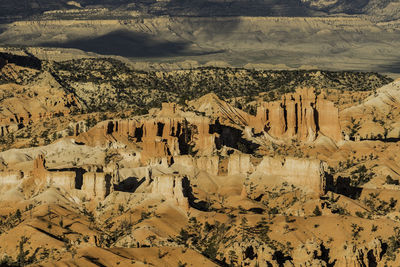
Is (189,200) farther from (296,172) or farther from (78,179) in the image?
(78,179)

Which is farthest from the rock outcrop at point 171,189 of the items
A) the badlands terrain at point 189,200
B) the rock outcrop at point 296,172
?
the rock outcrop at point 296,172


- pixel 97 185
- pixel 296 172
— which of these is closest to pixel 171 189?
pixel 97 185

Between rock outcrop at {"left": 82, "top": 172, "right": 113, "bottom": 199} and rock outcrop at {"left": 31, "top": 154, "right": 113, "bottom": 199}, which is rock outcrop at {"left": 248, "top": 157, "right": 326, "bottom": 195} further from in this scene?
rock outcrop at {"left": 31, "top": 154, "right": 113, "bottom": 199}

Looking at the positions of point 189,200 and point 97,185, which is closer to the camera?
point 189,200

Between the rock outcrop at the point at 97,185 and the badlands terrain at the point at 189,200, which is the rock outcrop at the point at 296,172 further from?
the rock outcrop at the point at 97,185

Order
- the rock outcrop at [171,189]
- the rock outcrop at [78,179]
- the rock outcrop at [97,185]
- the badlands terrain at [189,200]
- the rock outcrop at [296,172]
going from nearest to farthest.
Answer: the badlands terrain at [189,200], the rock outcrop at [171,189], the rock outcrop at [296,172], the rock outcrop at [97,185], the rock outcrop at [78,179]

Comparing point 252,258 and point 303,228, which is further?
point 303,228

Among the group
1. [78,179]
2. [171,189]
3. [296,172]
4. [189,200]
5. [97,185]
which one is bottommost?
[189,200]

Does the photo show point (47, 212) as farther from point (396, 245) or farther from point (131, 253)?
point (396, 245)

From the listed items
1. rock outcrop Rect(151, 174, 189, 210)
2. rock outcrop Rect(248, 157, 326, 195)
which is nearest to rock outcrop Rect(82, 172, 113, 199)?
rock outcrop Rect(151, 174, 189, 210)

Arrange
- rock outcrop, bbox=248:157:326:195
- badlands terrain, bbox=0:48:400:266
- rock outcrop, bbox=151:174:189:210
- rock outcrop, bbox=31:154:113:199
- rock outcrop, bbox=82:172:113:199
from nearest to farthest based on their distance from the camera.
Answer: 1. badlands terrain, bbox=0:48:400:266
2. rock outcrop, bbox=151:174:189:210
3. rock outcrop, bbox=248:157:326:195
4. rock outcrop, bbox=82:172:113:199
5. rock outcrop, bbox=31:154:113:199

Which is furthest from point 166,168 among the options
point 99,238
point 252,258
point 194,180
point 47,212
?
Result: point 252,258
